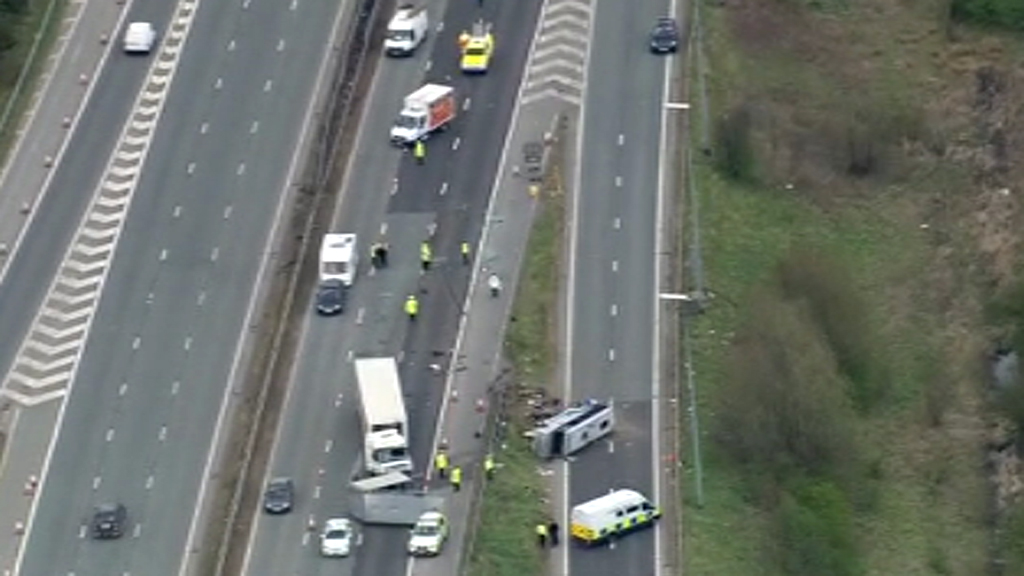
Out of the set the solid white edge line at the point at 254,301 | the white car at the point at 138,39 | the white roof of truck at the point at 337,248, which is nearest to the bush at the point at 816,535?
the solid white edge line at the point at 254,301

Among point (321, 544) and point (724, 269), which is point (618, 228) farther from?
point (321, 544)

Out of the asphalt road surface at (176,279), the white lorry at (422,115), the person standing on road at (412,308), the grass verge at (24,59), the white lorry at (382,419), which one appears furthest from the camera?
the grass verge at (24,59)

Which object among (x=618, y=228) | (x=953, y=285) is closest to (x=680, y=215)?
(x=618, y=228)

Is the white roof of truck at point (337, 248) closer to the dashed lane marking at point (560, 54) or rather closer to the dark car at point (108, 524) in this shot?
the dashed lane marking at point (560, 54)

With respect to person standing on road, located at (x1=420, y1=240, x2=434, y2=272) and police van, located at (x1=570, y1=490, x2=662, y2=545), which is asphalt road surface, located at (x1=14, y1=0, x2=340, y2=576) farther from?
police van, located at (x1=570, y1=490, x2=662, y2=545)

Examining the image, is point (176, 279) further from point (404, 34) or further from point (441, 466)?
point (404, 34)

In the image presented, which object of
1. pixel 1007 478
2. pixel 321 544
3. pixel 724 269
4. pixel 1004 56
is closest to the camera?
pixel 321 544
